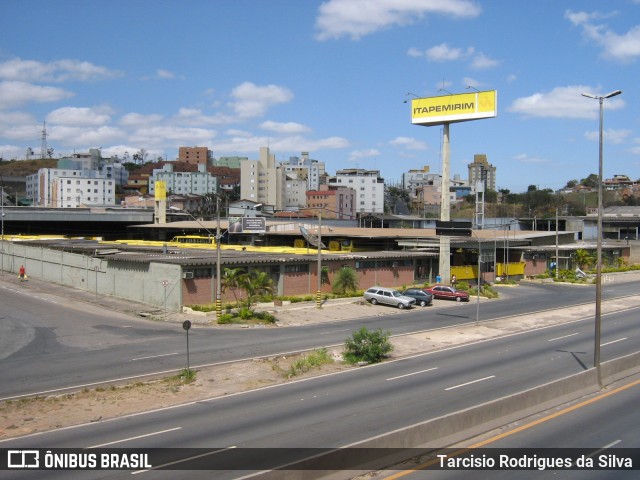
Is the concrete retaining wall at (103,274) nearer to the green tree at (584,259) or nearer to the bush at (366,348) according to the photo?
the bush at (366,348)

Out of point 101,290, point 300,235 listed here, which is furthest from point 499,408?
Answer: point 300,235

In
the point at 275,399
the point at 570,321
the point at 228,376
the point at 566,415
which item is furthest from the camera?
the point at 570,321

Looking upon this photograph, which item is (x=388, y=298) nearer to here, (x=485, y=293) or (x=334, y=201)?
(x=485, y=293)

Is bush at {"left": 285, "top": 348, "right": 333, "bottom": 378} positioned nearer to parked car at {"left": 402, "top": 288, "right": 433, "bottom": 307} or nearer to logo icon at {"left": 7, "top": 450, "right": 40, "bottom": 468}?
logo icon at {"left": 7, "top": 450, "right": 40, "bottom": 468}

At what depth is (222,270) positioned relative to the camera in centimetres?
4550

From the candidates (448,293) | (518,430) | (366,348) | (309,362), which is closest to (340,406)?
(518,430)

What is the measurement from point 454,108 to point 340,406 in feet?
174

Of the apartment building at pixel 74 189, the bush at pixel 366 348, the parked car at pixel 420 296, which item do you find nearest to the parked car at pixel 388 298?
the parked car at pixel 420 296

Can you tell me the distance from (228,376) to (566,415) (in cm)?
1342

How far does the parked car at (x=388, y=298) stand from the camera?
49.8m

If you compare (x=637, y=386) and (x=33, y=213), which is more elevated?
(x=33, y=213)

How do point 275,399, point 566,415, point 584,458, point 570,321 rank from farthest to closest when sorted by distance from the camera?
point 570,321
point 275,399
point 566,415
point 584,458

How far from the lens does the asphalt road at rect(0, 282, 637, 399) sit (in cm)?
2659

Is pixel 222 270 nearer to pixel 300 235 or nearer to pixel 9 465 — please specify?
pixel 9 465
